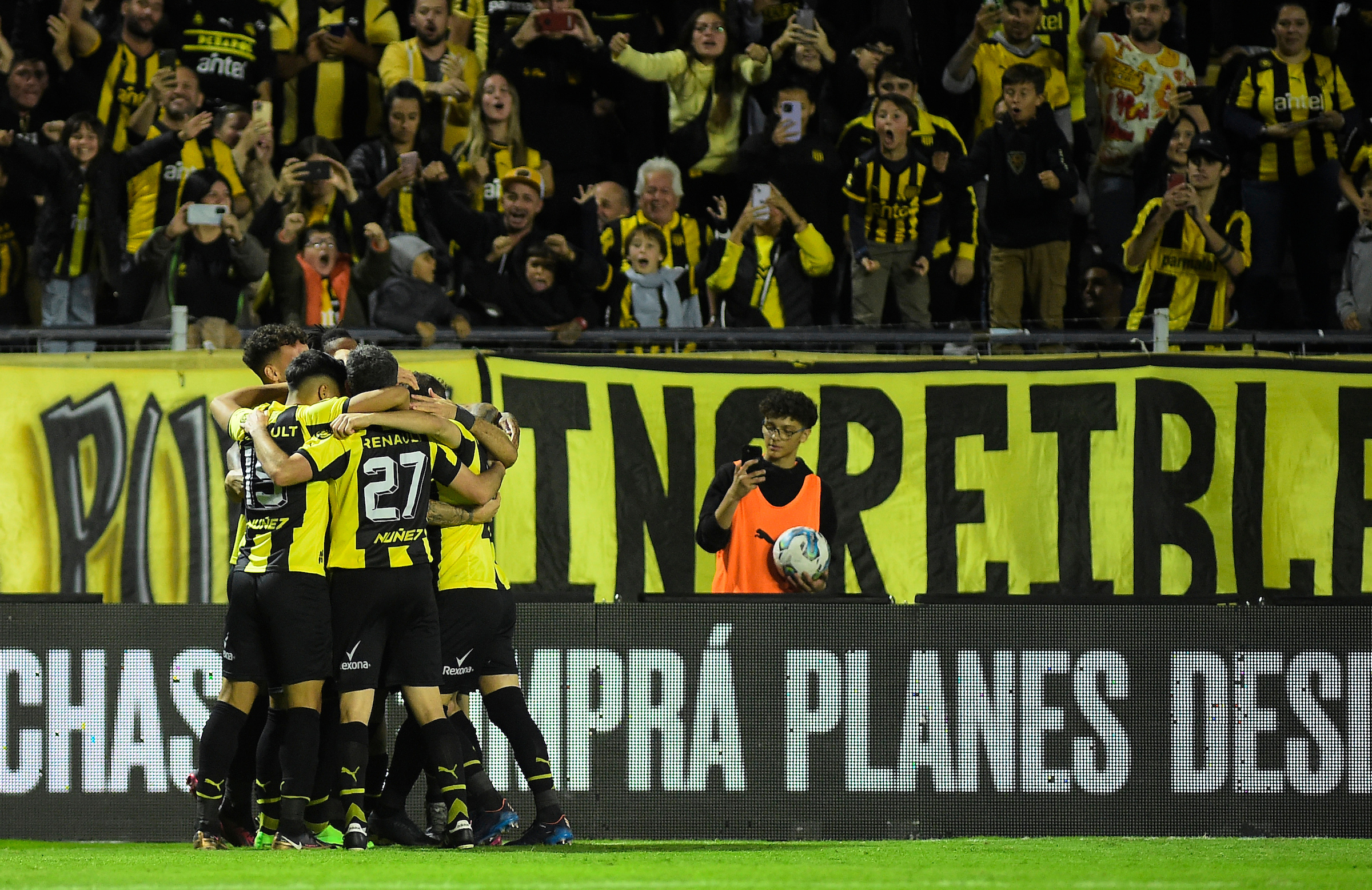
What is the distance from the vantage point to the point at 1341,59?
1349 centimetres

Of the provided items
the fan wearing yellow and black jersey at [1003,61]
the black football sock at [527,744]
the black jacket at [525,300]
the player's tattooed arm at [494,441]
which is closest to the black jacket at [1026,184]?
the fan wearing yellow and black jersey at [1003,61]

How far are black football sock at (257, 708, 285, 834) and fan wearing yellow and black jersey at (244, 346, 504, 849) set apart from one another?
1.02 feet

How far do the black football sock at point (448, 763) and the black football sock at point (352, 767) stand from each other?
247 mm

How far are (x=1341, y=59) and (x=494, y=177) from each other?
258 inches

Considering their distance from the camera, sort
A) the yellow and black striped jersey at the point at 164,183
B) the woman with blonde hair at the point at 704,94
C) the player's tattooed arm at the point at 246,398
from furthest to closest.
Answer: the woman with blonde hair at the point at 704,94
the yellow and black striped jersey at the point at 164,183
the player's tattooed arm at the point at 246,398

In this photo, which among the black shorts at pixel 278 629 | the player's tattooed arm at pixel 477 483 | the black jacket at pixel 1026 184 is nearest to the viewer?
the black shorts at pixel 278 629

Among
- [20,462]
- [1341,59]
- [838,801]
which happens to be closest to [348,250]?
[20,462]

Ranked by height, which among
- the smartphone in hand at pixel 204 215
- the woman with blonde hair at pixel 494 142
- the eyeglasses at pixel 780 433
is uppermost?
the woman with blonde hair at pixel 494 142

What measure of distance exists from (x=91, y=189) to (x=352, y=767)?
6.58 m

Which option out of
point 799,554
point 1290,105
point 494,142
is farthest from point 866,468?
point 1290,105

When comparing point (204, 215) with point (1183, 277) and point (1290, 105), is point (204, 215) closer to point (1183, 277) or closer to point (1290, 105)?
point (1183, 277)

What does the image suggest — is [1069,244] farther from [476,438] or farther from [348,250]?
[476,438]

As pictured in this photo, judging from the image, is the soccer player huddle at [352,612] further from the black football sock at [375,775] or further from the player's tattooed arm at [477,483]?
the black football sock at [375,775]

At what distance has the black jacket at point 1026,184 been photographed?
11.6 metres
